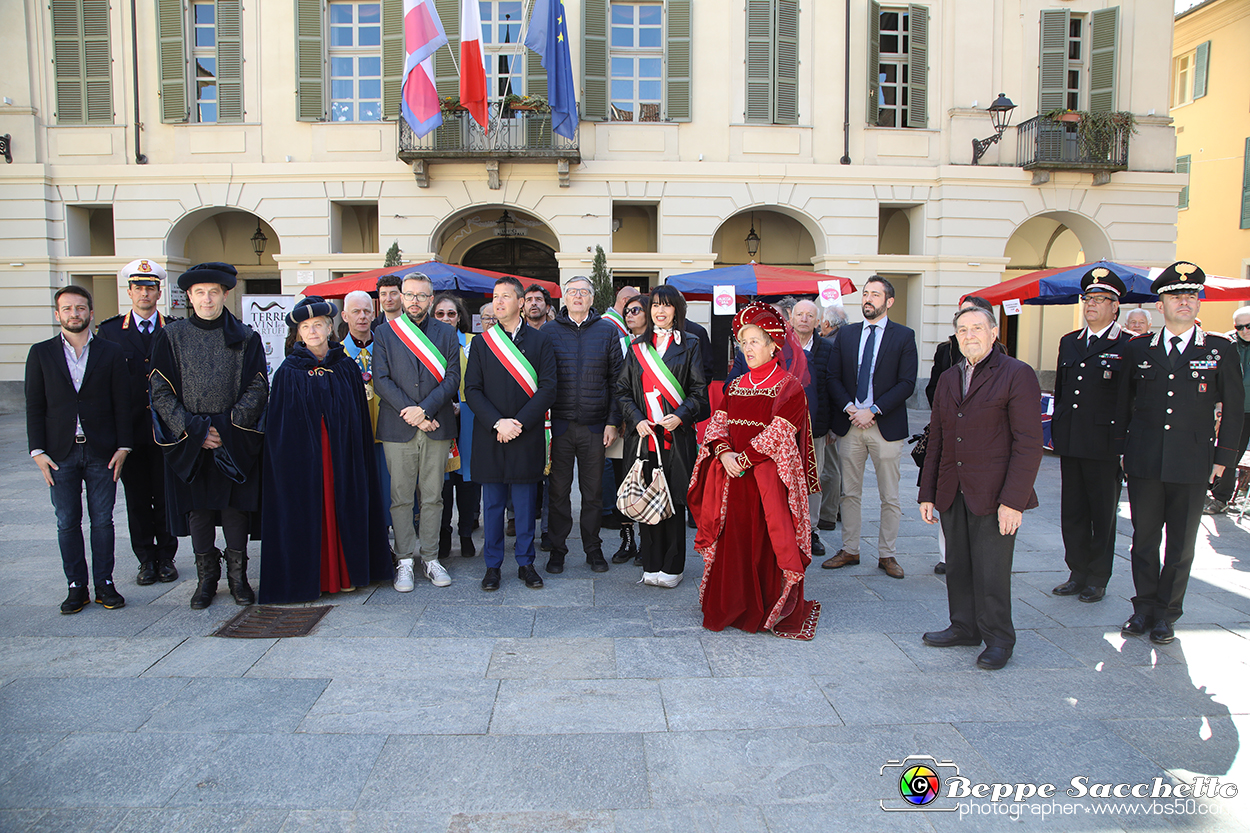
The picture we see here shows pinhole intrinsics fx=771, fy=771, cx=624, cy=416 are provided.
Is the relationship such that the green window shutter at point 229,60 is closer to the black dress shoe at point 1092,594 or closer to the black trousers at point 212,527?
the black trousers at point 212,527

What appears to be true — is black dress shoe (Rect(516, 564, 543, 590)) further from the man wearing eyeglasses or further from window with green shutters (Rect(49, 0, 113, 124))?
window with green shutters (Rect(49, 0, 113, 124))

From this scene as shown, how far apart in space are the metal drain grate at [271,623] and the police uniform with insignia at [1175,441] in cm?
462

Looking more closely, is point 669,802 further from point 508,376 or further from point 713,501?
point 508,376

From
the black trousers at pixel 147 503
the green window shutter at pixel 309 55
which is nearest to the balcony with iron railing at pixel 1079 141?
Result: the green window shutter at pixel 309 55

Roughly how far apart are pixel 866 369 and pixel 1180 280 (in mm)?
1912

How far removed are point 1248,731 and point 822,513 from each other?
149 inches

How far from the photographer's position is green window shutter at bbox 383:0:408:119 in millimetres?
14742

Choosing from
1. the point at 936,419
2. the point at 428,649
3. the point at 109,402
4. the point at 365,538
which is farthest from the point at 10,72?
the point at 936,419

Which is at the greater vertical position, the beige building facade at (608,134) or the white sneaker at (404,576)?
the beige building facade at (608,134)

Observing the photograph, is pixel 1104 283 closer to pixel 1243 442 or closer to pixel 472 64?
pixel 1243 442

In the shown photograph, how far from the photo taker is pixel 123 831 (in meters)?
2.55

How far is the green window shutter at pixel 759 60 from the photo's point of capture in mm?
14914

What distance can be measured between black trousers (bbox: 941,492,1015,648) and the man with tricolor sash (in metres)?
2.53

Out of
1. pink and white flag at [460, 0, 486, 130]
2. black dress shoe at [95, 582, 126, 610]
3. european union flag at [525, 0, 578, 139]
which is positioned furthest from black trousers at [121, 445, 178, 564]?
european union flag at [525, 0, 578, 139]
